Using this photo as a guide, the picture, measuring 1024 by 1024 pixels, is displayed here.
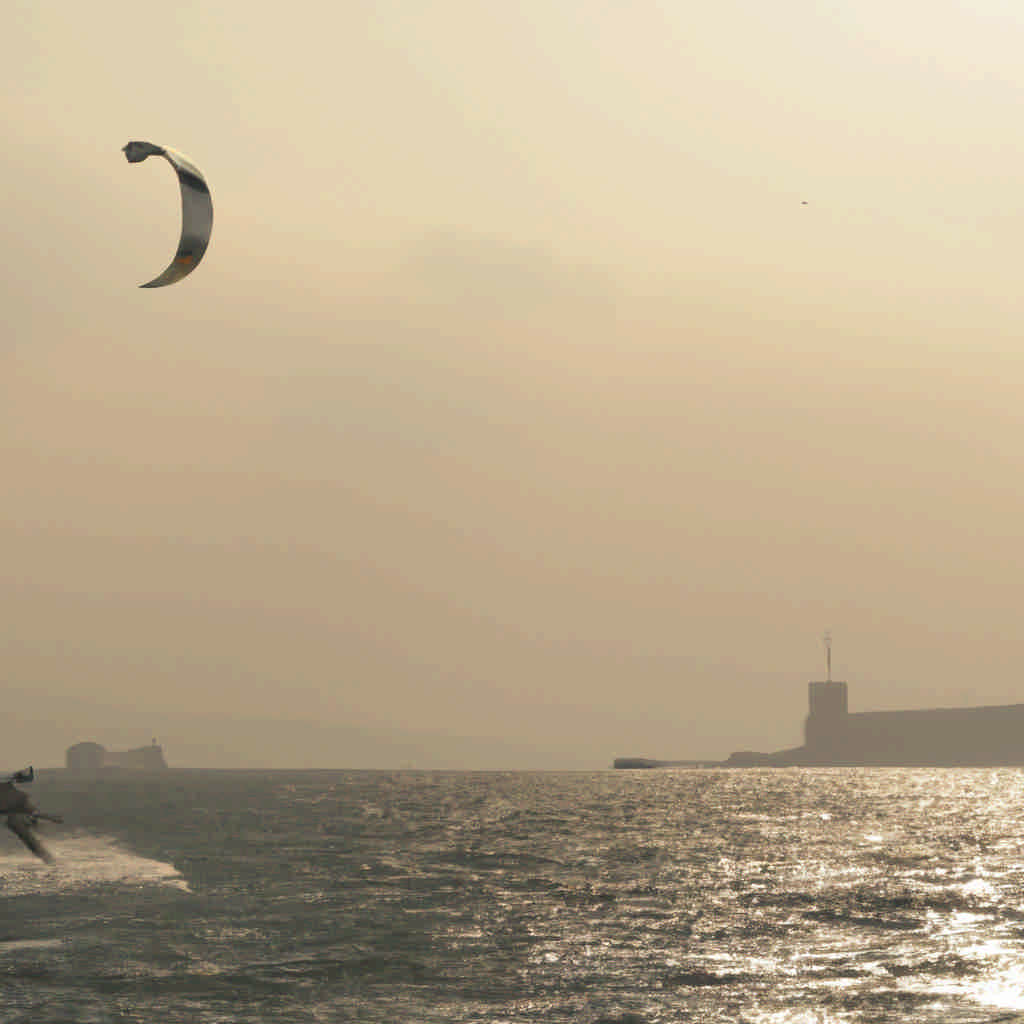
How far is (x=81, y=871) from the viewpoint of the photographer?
7069cm

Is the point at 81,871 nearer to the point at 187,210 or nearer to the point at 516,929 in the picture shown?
the point at 516,929

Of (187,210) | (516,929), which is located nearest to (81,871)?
(516,929)

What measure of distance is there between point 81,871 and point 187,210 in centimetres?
5731

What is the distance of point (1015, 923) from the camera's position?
157 feet

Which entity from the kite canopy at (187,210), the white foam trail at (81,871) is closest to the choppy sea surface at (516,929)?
the white foam trail at (81,871)

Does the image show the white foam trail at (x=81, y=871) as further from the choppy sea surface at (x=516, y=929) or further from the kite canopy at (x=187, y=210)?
the kite canopy at (x=187, y=210)

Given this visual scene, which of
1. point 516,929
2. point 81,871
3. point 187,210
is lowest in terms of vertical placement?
point 81,871

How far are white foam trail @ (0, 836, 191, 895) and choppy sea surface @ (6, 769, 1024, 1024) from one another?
30cm

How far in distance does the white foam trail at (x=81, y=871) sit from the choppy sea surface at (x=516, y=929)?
0.30 meters

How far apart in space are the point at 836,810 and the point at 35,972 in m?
109

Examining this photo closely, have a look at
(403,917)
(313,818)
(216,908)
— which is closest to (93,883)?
(216,908)

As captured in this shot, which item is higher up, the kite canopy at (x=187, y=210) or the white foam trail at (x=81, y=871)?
the kite canopy at (x=187, y=210)

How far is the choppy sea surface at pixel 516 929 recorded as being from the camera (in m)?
34.7

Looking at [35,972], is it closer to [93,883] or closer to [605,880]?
[93,883]
